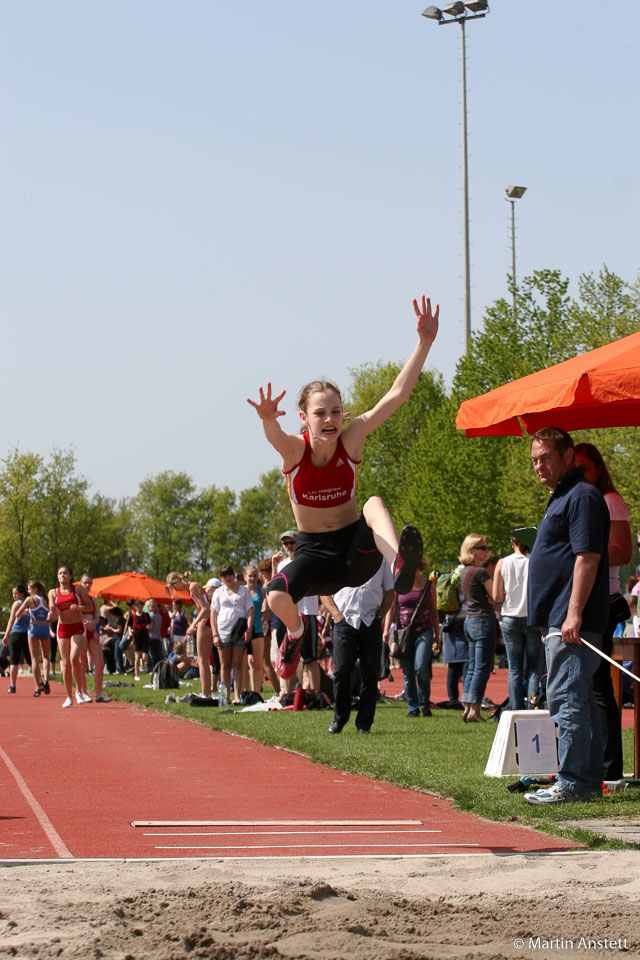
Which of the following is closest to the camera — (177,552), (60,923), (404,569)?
(60,923)

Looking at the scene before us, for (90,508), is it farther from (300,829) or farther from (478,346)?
(300,829)

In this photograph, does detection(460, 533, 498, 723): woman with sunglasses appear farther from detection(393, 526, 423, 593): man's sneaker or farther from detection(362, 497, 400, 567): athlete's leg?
detection(362, 497, 400, 567): athlete's leg

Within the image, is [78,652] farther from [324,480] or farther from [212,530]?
[212,530]

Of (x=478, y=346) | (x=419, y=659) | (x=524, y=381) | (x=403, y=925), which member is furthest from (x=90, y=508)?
(x=403, y=925)

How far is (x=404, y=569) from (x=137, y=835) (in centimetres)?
229

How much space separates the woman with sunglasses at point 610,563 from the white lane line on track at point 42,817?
360 cm

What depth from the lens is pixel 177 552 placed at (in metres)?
96.9

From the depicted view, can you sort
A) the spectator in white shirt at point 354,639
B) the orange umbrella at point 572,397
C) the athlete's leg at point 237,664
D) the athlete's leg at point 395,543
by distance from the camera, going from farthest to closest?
the athlete's leg at point 237,664
the spectator in white shirt at point 354,639
the orange umbrella at point 572,397
the athlete's leg at point 395,543

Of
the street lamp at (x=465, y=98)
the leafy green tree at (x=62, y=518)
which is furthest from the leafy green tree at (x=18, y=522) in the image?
the street lamp at (x=465, y=98)

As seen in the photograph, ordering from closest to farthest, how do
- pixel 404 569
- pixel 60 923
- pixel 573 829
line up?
1. pixel 60 923
2. pixel 573 829
3. pixel 404 569

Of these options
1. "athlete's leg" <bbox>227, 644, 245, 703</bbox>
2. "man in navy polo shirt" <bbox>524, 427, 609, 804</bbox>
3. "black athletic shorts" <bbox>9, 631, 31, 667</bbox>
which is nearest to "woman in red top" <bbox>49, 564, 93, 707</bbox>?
"athlete's leg" <bbox>227, 644, 245, 703</bbox>

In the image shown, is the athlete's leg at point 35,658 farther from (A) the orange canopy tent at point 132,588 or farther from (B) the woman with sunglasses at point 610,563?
(B) the woman with sunglasses at point 610,563

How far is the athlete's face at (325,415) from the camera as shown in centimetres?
650

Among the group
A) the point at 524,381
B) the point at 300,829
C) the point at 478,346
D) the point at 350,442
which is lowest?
the point at 300,829
